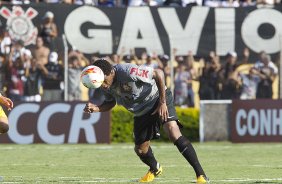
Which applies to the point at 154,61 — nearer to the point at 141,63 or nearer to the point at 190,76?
the point at 141,63

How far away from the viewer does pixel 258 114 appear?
2481 centimetres

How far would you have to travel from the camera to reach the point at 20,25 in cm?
2452

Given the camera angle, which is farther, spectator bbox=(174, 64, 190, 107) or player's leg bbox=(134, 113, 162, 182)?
spectator bbox=(174, 64, 190, 107)

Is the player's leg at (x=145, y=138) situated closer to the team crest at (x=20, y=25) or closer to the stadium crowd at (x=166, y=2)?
the team crest at (x=20, y=25)

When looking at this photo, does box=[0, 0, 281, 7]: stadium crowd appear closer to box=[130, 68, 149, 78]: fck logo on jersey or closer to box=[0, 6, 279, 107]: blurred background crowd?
box=[0, 6, 279, 107]: blurred background crowd

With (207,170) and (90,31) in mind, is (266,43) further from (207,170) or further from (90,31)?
(207,170)

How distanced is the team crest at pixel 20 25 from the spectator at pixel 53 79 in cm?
79

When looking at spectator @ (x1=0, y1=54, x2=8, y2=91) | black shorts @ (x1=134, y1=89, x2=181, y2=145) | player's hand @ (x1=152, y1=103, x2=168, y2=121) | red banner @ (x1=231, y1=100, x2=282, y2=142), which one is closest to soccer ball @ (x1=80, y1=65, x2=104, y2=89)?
player's hand @ (x1=152, y1=103, x2=168, y2=121)

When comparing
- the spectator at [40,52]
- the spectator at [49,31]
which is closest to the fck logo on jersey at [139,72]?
the spectator at [40,52]

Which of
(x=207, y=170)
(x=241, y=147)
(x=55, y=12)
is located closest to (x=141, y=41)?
(x=55, y=12)

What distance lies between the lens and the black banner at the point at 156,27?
24.9 metres

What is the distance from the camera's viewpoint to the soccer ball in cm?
1237

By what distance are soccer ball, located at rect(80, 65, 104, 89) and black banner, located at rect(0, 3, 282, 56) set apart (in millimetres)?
12222

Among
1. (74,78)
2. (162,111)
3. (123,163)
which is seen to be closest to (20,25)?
(74,78)
